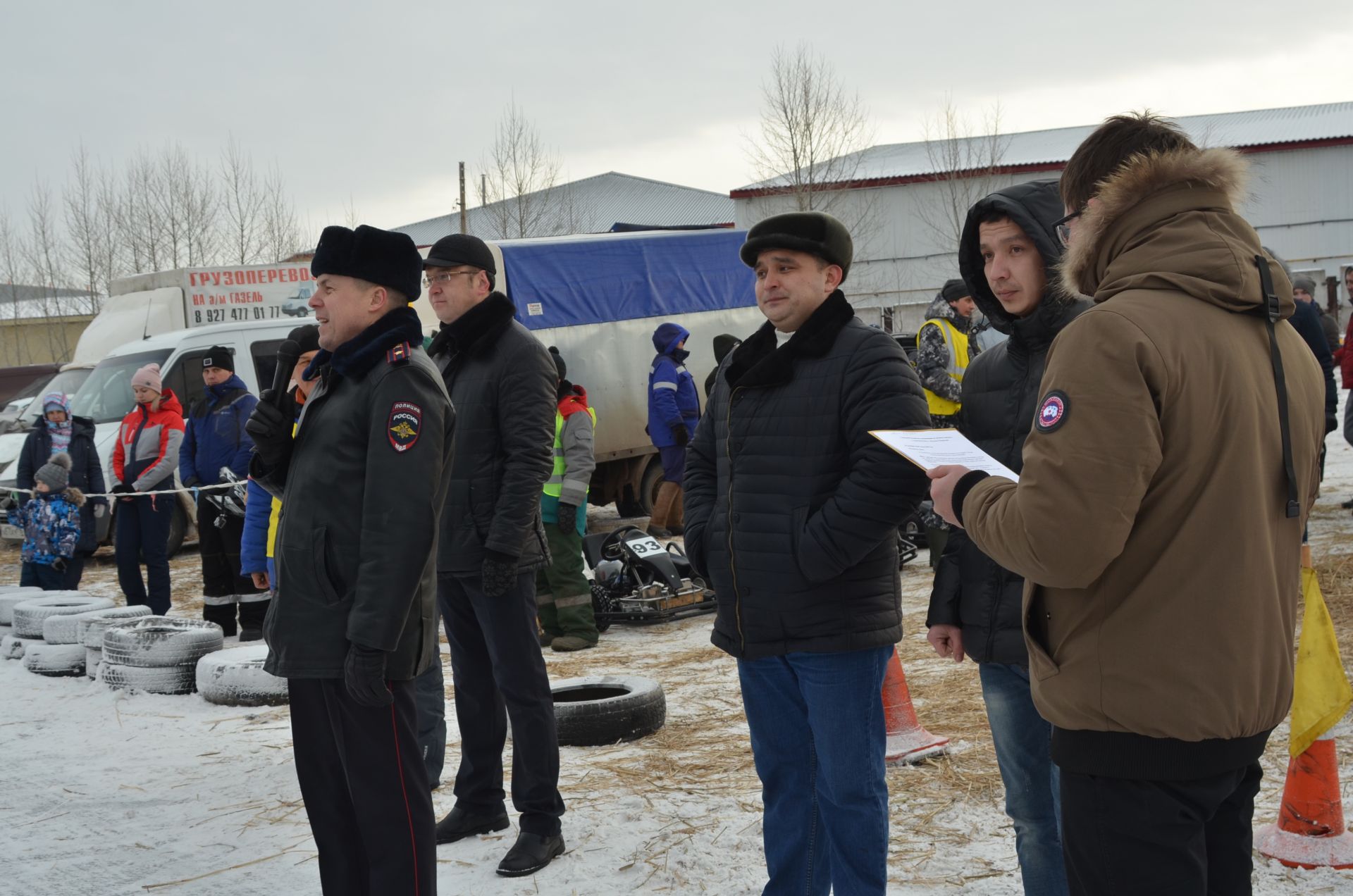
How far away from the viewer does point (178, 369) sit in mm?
13867

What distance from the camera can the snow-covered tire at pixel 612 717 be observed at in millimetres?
5969

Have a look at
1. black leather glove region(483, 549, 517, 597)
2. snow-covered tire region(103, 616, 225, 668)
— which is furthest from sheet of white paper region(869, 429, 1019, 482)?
snow-covered tire region(103, 616, 225, 668)

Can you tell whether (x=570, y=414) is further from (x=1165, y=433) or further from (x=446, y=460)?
(x=1165, y=433)

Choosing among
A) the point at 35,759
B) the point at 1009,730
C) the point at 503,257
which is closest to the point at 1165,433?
the point at 1009,730

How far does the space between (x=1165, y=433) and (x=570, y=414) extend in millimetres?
6482

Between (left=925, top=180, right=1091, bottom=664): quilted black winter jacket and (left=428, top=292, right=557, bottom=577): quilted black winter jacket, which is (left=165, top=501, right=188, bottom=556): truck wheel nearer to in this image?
(left=428, top=292, right=557, bottom=577): quilted black winter jacket

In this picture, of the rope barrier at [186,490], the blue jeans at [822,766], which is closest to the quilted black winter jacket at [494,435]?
the blue jeans at [822,766]

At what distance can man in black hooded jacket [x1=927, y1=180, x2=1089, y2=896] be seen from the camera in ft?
10.1

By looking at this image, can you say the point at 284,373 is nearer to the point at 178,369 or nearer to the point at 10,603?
the point at 10,603

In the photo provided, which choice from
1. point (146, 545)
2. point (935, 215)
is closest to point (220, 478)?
point (146, 545)

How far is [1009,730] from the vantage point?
3201mm

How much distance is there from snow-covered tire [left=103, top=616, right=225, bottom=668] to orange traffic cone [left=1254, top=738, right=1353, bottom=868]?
20.4 ft

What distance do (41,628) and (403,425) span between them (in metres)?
7.00

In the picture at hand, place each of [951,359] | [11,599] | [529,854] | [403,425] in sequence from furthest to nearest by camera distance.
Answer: [11,599], [951,359], [529,854], [403,425]
